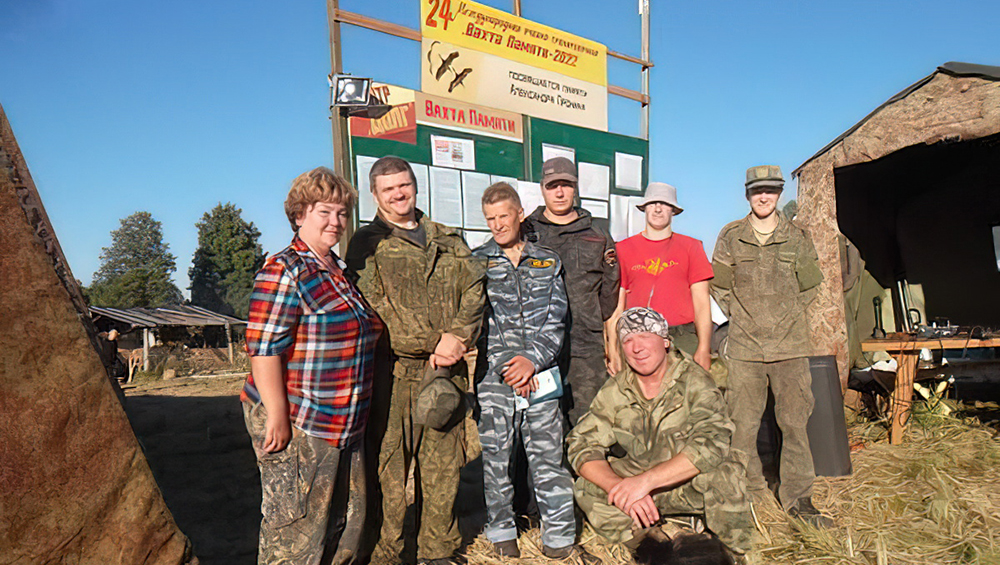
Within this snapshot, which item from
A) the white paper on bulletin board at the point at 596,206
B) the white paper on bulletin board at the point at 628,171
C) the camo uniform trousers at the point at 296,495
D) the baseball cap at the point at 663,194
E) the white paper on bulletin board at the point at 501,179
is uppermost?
the white paper on bulletin board at the point at 628,171

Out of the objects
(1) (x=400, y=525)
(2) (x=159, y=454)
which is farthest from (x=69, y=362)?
(2) (x=159, y=454)

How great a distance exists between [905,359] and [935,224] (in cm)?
368

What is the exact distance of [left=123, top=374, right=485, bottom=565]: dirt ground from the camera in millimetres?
3947

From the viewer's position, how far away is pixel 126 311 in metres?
22.7

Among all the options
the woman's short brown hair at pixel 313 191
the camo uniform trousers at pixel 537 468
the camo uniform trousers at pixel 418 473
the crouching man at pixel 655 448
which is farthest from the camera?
the camo uniform trousers at pixel 537 468

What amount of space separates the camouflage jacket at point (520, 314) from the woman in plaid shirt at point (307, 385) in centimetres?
90

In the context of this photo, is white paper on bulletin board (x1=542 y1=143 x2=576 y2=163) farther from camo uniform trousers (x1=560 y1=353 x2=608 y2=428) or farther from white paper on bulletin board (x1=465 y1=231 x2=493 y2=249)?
camo uniform trousers (x1=560 y1=353 x2=608 y2=428)

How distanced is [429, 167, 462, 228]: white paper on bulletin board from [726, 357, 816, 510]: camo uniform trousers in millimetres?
2285

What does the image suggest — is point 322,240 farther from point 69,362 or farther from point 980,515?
point 980,515

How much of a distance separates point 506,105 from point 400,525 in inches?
143

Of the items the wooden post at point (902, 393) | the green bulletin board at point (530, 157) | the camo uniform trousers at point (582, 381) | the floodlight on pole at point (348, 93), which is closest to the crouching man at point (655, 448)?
the camo uniform trousers at point (582, 381)

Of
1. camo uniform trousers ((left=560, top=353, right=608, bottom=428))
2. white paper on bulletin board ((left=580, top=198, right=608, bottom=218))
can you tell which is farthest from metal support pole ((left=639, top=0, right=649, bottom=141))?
camo uniform trousers ((left=560, top=353, right=608, bottom=428))

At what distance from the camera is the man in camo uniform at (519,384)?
3199 millimetres

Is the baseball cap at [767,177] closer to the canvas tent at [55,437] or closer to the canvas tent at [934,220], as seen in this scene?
the canvas tent at [934,220]
